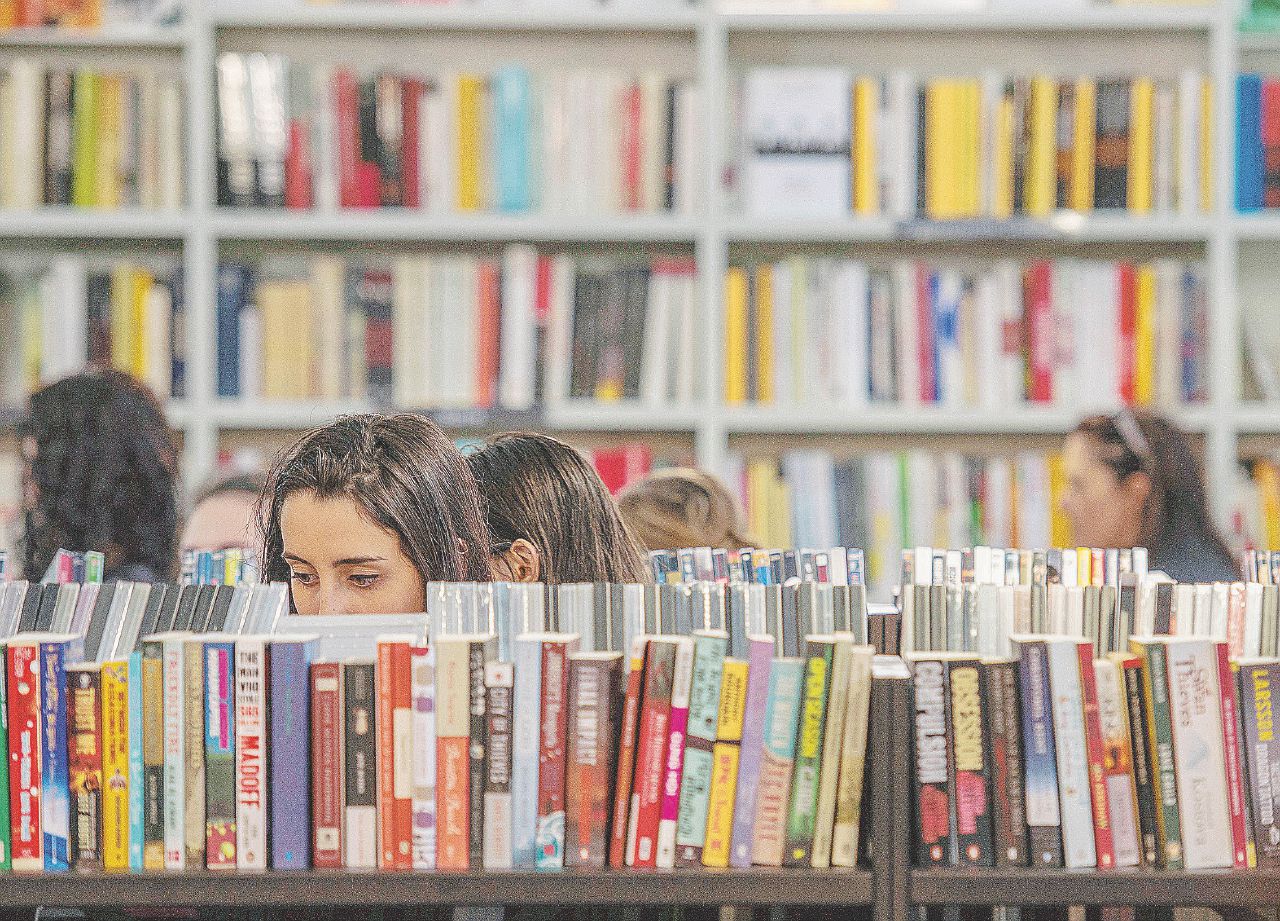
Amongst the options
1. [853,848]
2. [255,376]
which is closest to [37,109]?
[255,376]

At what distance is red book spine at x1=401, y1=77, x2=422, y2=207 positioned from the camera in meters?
2.98

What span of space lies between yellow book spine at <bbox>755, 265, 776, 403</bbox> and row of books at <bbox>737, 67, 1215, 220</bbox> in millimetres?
160

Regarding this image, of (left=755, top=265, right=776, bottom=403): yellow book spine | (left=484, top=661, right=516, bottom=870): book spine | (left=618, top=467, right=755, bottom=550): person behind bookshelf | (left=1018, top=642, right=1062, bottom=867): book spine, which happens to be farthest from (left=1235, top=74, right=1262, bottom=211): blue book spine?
(left=484, top=661, right=516, bottom=870): book spine

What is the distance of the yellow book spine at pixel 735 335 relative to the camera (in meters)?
3.02

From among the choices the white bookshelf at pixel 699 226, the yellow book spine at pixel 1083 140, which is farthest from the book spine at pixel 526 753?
the yellow book spine at pixel 1083 140

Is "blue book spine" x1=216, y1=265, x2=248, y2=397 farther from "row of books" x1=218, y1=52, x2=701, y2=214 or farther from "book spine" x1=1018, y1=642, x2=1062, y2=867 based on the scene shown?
"book spine" x1=1018, y1=642, x2=1062, y2=867

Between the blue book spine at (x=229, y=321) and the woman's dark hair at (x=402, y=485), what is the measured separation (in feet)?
4.45

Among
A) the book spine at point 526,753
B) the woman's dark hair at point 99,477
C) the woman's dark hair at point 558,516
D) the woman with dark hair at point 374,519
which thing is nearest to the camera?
the book spine at point 526,753

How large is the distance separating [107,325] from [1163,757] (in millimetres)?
2449

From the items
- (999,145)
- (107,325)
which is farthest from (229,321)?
(999,145)

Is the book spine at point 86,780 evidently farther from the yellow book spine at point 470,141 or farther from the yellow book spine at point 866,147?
the yellow book spine at point 866,147

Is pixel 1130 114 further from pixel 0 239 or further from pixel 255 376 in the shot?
pixel 0 239

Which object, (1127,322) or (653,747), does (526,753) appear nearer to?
(653,747)

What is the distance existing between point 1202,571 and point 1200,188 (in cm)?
83
